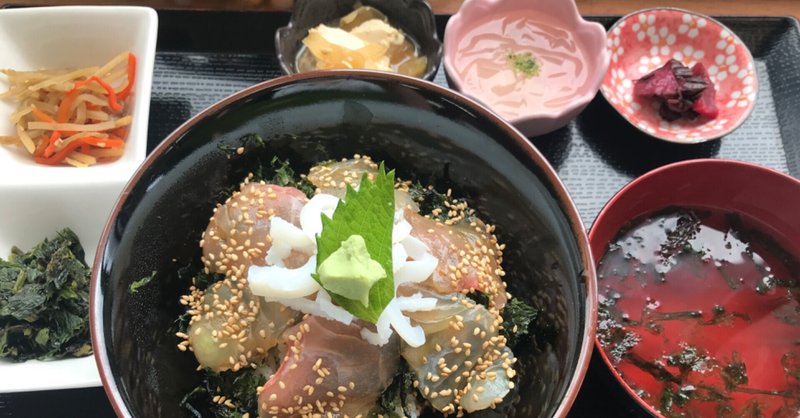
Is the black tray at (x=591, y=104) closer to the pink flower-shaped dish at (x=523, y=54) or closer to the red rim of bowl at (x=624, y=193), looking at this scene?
the pink flower-shaped dish at (x=523, y=54)

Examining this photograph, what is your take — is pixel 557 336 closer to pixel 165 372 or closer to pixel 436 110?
pixel 436 110

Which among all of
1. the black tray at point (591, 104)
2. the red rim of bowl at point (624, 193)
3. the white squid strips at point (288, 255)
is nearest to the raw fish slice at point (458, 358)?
the white squid strips at point (288, 255)

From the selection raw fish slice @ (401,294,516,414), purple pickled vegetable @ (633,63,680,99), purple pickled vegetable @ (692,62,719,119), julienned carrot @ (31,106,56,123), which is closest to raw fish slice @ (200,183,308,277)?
raw fish slice @ (401,294,516,414)

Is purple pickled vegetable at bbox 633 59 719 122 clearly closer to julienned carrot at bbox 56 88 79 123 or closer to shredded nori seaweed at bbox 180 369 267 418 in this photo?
shredded nori seaweed at bbox 180 369 267 418

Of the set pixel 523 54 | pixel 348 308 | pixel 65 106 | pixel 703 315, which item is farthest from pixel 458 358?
pixel 65 106

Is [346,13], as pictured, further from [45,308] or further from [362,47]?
[45,308]
